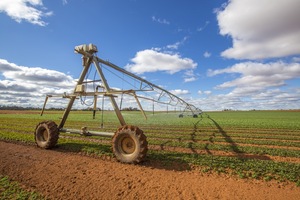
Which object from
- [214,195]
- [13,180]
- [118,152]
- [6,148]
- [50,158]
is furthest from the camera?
[6,148]

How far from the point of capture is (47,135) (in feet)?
40.3

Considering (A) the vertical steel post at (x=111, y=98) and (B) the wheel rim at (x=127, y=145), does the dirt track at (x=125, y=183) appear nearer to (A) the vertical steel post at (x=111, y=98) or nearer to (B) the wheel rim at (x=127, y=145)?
(B) the wheel rim at (x=127, y=145)

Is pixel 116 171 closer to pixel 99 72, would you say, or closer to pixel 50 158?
pixel 50 158

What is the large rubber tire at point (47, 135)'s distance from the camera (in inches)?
459

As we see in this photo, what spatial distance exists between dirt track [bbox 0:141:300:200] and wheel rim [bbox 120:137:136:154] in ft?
2.34

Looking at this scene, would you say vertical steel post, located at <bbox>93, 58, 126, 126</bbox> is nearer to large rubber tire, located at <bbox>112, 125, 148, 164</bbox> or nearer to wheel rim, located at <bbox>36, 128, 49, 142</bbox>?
large rubber tire, located at <bbox>112, 125, 148, 164</bbox>

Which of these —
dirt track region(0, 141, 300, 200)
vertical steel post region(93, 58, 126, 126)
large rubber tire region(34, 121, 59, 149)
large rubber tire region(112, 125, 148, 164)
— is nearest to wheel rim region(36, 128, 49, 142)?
large rubber tire region(34, 121, 59, 149)

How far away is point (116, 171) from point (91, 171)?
1.01m

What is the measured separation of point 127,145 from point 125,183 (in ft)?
8.07

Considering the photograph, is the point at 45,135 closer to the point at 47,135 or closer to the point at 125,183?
the point at 47,135

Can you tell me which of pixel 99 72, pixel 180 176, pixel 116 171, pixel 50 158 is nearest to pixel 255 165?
pixel 180 176

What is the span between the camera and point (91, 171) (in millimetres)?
8195

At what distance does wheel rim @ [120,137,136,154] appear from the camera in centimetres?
921

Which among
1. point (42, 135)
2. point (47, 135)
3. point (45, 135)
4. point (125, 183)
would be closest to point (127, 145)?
point (125, 183)
